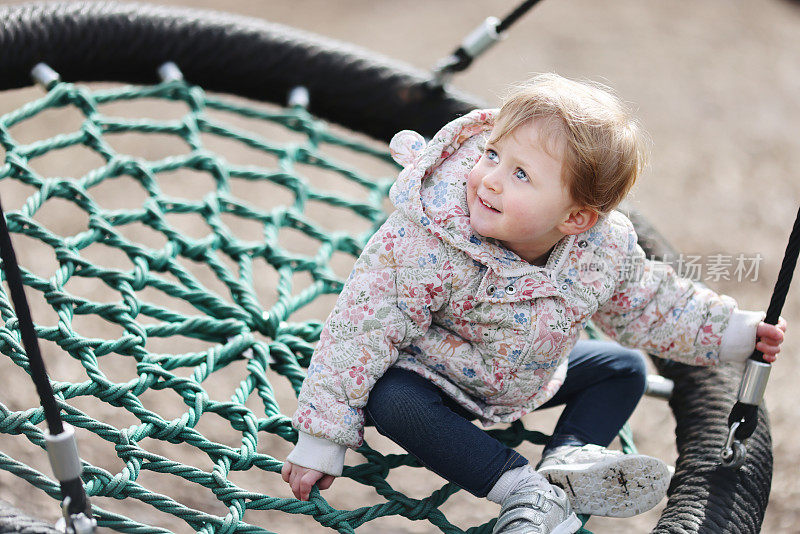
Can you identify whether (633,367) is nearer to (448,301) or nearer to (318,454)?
(448,301)

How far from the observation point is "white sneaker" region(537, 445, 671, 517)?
3.07ft

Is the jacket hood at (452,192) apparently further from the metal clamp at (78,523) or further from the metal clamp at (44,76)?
the metal clamp at (44,76)

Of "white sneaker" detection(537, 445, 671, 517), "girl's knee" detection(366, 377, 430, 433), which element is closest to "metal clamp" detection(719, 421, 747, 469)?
"white sneaker" detection(537, 445, 671, 517)

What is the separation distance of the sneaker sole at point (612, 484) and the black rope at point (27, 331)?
49 centimetres

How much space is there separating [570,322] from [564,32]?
2731 millimetres

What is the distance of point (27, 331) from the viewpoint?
73 cm

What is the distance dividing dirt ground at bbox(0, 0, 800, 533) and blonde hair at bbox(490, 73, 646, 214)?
34.0 inches

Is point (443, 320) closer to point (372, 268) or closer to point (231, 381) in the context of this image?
point (372, 268)

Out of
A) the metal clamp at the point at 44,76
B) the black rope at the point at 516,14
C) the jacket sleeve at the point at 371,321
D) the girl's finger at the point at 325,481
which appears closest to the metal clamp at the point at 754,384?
the jacket sleeve at the point at 371,321

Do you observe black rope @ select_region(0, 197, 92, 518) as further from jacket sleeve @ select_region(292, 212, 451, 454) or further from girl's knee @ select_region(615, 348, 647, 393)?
girl's knee @ select_region(615, 348, 647, 393)

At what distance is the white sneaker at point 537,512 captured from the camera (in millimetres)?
888

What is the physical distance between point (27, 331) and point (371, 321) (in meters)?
0.33

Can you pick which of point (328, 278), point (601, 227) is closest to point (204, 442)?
point (328, 278)

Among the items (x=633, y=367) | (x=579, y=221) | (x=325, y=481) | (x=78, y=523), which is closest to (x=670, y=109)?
(x=633, y=367)
